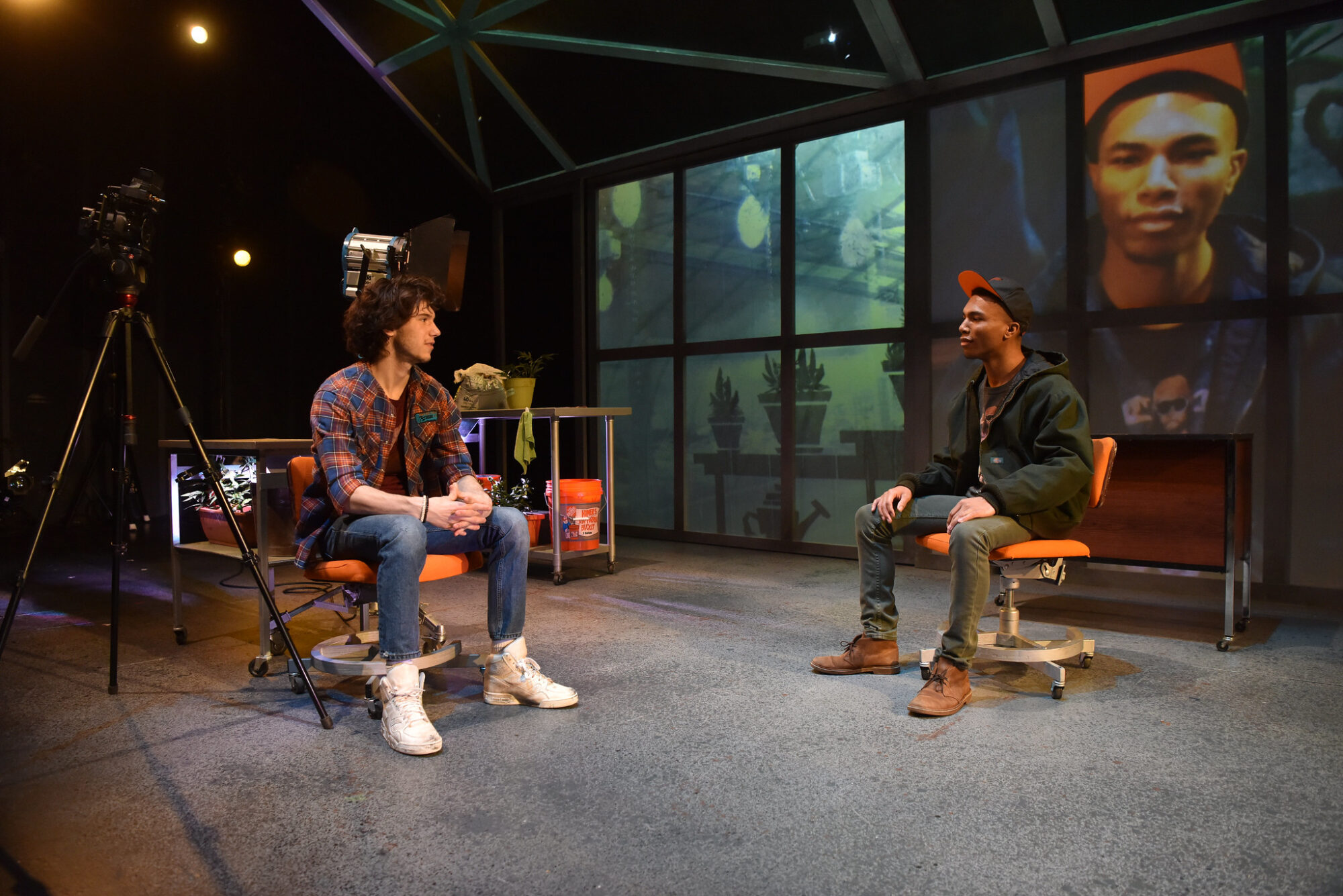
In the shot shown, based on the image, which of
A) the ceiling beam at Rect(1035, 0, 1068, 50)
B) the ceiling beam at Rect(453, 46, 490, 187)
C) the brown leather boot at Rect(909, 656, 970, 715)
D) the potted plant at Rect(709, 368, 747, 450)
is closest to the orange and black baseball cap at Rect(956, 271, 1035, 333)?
the brown leather boot at Rect(909, 656, 970, 715)

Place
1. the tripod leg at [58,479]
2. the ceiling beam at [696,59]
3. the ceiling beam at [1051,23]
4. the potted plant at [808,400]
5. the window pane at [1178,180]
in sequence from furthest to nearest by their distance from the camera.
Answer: the potted plant at [808,400] → the ceiling beam at [696,59] → the ceiling beam at [1051,23] → the window pane at [1178,180] → the tripod leg at [58,479]

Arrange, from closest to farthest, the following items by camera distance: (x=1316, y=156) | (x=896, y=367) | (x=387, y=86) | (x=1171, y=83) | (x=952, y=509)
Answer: (x=952, y=509), (x=1316, y=156), (x=1171, y=83), (x=896, y=367), (x=387, y=86)

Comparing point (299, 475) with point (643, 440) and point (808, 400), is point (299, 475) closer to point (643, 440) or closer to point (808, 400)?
point (808, 400)

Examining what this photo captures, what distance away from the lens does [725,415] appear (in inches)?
230

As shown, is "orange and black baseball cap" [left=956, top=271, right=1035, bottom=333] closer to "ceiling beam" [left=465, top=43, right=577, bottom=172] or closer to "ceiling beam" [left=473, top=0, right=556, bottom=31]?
"ceiling beam" [left=473, top=0, right=556, bottom=31]

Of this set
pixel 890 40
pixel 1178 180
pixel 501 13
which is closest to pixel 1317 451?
pixel 1178 180

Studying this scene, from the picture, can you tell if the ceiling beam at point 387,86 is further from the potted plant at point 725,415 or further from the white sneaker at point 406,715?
the white sneaker at point 406,715

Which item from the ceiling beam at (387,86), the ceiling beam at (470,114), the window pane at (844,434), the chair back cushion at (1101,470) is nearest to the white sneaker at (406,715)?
the chair back cushion at (1101,470)

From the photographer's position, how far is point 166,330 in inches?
277

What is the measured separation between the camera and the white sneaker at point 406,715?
2.10 m

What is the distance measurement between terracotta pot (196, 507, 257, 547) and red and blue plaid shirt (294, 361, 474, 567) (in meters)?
0.72

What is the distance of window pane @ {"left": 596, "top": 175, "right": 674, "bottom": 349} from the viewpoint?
620cm

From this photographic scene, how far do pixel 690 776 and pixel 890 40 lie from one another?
4118 mm

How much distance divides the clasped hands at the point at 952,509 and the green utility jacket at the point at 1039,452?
39 millimetres
